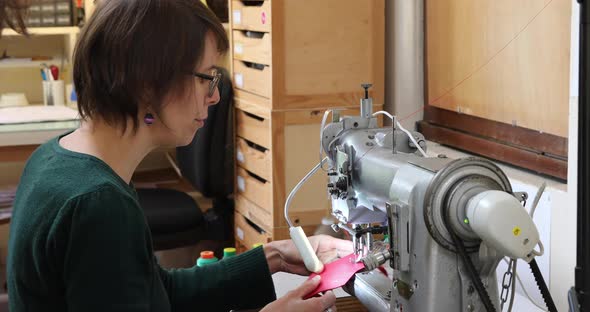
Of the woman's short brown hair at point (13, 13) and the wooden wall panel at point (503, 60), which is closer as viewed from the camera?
the woman's short brown hair at point (13, 13)

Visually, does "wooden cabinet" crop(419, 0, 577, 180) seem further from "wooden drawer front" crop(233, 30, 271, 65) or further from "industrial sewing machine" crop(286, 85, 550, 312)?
"industrial sewing machine" crop(286, 85, 550, 312)

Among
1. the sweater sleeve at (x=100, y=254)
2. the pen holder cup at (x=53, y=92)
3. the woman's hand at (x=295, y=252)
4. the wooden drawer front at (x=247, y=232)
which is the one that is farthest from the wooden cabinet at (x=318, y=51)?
the pen holder cup at (x=53, y=92)

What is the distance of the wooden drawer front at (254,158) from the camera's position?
2570mm

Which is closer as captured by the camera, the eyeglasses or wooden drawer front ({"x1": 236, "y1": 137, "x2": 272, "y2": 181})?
the eyeglasses

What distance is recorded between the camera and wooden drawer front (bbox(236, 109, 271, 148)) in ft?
8.42

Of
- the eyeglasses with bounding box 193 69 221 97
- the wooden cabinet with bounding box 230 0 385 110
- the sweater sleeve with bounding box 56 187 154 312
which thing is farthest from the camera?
the wooden cabinet with bounding box 230 0 385 110

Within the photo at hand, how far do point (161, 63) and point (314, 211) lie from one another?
1.42m

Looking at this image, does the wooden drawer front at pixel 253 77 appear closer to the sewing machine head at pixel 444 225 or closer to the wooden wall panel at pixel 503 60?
the wooden wall panel at pixel 503 60

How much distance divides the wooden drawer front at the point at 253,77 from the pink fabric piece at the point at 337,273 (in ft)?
3.79

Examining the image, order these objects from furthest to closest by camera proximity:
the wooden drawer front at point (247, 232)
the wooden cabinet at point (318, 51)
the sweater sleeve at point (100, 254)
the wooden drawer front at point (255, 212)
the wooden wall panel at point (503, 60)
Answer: the wooden drawer front at point (247, 232) < the wooden drawer front at point (255, 212) < the wooden cabinet at point (318, 51) < the wooden wall panel at point (503, 60) < the sweater sleeve at point (100, 254)

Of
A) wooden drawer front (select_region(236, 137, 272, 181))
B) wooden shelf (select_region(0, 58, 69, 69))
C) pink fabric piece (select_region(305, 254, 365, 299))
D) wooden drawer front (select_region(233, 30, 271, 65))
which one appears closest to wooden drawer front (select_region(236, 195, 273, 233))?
wooden drawer front (select_region(236, 137, 272, 181))

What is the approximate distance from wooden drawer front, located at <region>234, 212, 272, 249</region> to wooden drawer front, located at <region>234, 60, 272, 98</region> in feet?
1.56

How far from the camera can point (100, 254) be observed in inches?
42.1

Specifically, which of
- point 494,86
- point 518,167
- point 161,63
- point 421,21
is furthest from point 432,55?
point 161,63
